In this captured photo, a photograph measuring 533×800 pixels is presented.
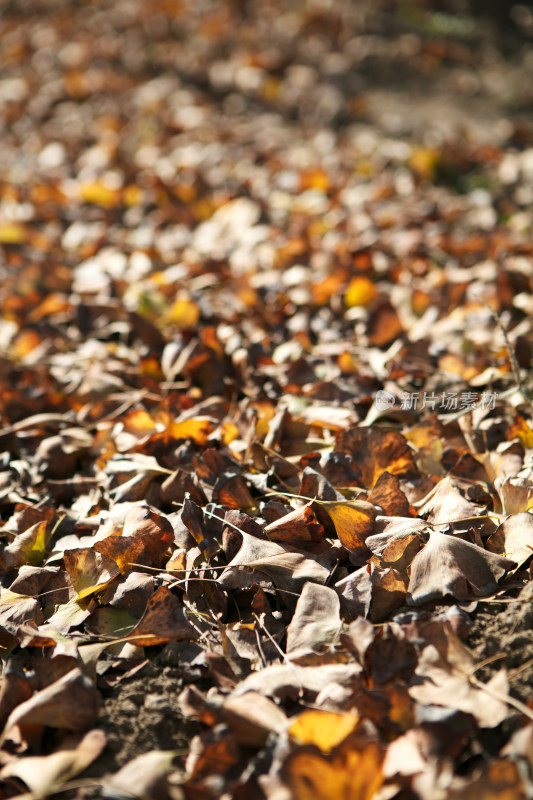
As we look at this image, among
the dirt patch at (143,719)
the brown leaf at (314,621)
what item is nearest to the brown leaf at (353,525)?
the brown leaf at (314,621)

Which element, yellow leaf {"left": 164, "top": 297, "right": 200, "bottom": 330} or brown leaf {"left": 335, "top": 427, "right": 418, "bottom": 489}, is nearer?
brown leaf {"left": 335, "top": 427, "right": 418, "bottom": 489}

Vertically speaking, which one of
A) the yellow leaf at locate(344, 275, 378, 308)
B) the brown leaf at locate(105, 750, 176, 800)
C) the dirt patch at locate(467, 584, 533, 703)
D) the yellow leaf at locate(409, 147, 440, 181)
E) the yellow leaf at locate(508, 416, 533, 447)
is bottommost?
the yellow leaf at locate(409, 147, 440, 181)

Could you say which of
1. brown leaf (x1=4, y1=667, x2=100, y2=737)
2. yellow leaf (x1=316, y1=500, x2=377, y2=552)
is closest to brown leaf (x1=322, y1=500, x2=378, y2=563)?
yellow leaf (x1=316, y1=500, x2=377, y2=552)

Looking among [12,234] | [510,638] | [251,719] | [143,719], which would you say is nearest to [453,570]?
[510,638]

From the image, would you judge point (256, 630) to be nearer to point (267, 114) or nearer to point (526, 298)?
point (526, 298)

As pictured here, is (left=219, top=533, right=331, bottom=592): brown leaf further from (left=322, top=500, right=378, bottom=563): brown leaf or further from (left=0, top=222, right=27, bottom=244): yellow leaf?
(left=0, top=222, right=27, bottom=244): yellow leaf

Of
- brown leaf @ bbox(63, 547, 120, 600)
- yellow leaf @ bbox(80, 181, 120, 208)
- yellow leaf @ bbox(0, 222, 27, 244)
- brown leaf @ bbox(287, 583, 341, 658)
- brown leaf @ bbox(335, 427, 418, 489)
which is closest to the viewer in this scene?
brown leaf @ bbox(287, 583, 341, 658)

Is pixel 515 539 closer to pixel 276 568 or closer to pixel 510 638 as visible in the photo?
pixel 510 638

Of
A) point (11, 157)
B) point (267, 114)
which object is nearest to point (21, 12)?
point (11, 157)
